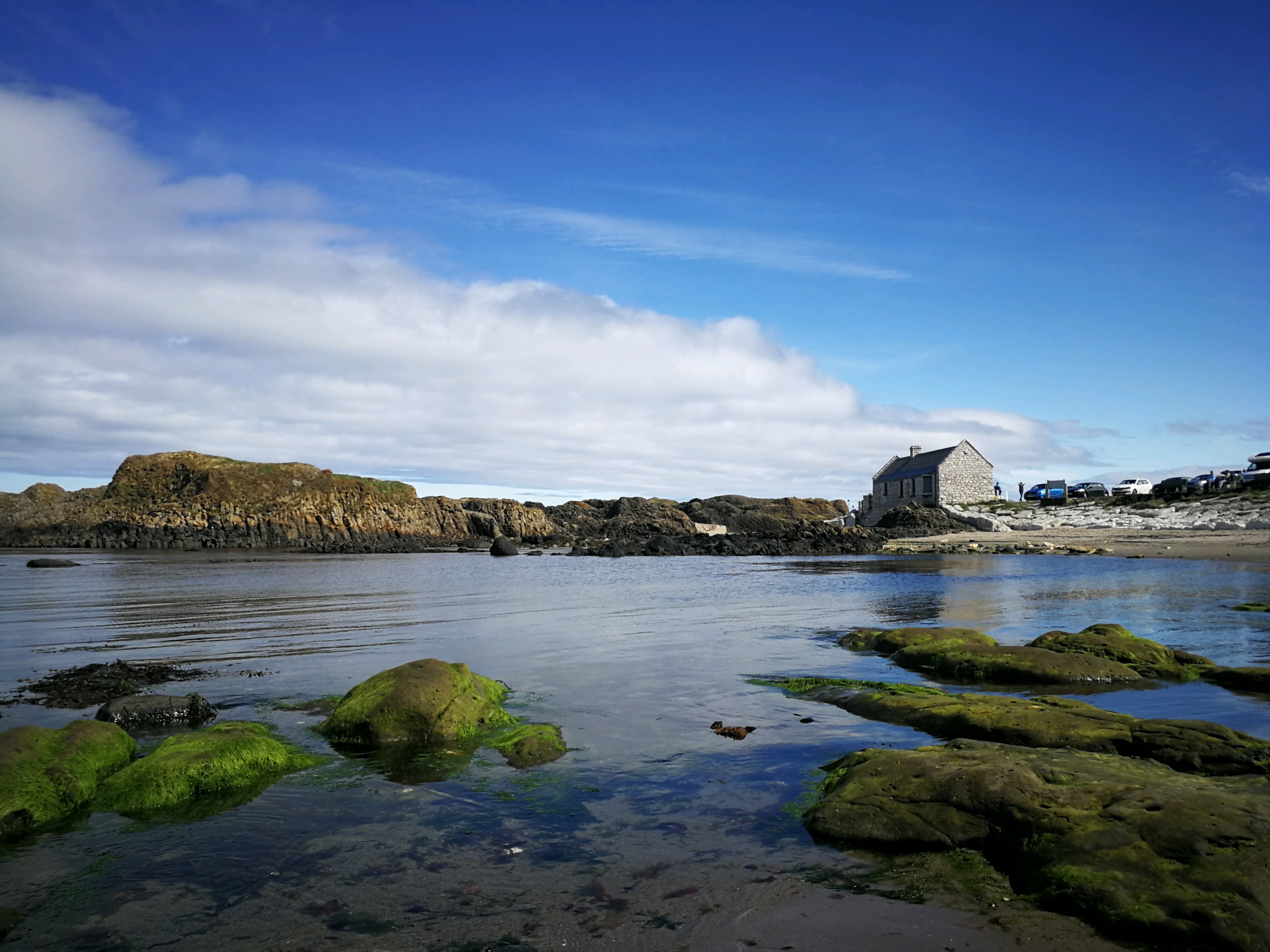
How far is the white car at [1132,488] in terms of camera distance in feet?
238

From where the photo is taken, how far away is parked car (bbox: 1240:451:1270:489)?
2312 inches

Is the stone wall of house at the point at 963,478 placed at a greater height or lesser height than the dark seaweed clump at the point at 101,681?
greater

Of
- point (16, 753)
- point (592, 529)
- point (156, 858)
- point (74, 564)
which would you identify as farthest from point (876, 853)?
point (592, 529)

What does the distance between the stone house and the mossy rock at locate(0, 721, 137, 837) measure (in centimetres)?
7814

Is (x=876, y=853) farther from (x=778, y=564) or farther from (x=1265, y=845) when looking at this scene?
(x=778, y=564)

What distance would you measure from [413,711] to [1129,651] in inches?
461

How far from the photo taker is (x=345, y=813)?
7.33 meters

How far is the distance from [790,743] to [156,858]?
21.4ft

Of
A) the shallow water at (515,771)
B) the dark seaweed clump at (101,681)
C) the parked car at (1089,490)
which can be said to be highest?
the parked car at (1089,490)

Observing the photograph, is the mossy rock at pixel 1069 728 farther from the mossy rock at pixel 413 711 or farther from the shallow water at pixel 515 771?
the mossy rock at pixel 413 711

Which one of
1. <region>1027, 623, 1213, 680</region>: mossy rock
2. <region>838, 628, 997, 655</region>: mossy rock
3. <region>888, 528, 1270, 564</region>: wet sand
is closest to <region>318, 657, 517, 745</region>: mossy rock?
<region>838, 628, 997, 655</region>: mossy rock

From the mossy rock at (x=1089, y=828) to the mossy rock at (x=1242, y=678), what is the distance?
22.0 ft

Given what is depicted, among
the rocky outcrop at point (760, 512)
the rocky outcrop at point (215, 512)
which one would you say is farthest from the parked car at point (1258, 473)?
the rocky outcrop at point (215, 512)

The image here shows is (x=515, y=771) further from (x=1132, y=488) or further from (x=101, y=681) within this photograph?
(x=1132, y=488)
